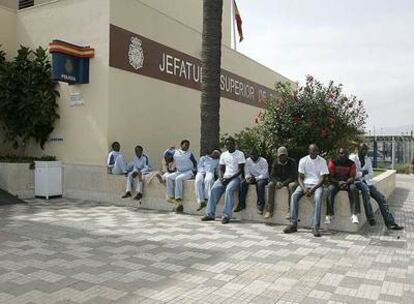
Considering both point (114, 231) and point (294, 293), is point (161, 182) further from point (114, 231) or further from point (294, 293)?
point (294, 293)

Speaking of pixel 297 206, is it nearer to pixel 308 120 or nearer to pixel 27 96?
pixel 308 120

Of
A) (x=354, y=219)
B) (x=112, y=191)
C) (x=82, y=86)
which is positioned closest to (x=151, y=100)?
(x=82, y=86)

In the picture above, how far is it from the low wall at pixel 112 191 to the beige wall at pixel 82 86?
0.46 meters

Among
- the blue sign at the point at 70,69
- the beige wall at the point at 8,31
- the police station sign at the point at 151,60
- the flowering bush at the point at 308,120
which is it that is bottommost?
the flowering bush at the point at 308,120

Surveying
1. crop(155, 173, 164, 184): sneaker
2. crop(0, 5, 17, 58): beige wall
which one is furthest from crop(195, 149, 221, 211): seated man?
crop(0, 5, 17, 58): beige wall

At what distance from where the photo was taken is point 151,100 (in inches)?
523

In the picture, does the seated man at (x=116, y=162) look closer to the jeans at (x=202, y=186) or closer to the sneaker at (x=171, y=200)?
the sneaker at (x=171, y=200)

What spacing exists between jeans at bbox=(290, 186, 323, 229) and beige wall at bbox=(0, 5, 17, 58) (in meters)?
9.55

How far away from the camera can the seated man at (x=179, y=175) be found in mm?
10237

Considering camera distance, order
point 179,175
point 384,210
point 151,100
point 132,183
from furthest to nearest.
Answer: point 151,100
point 132,183
point 179,175
point 384,210

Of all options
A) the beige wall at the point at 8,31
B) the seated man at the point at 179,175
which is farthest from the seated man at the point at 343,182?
the beige wall at the point at 8,31

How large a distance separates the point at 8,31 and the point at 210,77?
6.63 meters

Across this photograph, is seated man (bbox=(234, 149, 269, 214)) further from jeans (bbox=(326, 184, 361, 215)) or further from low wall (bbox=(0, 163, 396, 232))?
jeans (bbox=(326, 184, 361, 215))

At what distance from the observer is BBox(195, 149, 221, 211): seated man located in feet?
32.1
